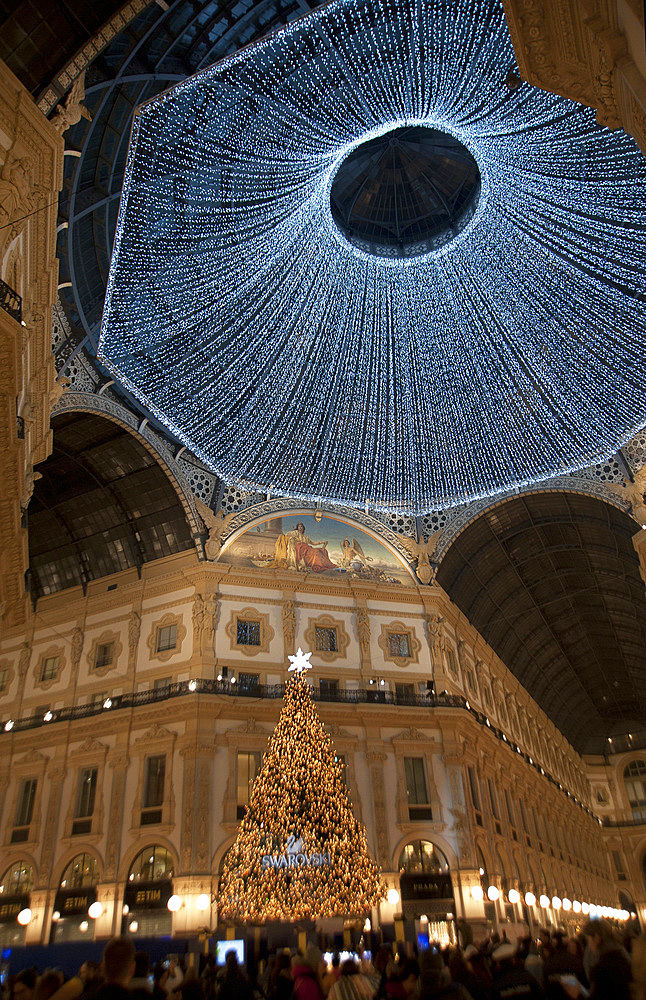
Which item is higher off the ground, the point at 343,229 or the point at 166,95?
the point at 343,229

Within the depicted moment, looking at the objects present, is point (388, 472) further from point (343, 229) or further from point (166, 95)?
point (166, 95)

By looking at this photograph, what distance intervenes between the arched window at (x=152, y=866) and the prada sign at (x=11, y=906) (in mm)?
5228

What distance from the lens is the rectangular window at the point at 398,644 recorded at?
3325cm

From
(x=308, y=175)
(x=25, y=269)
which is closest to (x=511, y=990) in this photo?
(x=25, y=269)

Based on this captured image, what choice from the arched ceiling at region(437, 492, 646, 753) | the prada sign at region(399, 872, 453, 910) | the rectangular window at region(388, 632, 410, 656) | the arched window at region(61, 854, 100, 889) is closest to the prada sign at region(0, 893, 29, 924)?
the arched window at region(61, 854, 100, 889)

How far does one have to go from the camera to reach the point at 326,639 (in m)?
32.4

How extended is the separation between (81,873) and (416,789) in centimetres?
1369

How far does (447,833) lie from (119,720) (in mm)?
14276

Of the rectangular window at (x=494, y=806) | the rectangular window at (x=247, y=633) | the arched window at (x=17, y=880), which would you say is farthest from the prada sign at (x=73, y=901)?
the rectangular window at (x=494, y=806)

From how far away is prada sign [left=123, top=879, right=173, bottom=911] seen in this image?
2589 centimetres

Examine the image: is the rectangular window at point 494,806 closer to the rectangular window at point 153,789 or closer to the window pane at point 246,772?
the window pane at point 246,772

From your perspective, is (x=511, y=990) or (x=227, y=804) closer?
(x=511, y=990)

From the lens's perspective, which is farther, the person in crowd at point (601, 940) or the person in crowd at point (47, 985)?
the person in crowd at point (47, 985)

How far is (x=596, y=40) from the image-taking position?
7.96 meters
